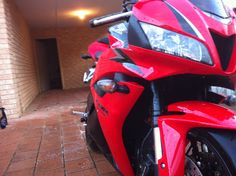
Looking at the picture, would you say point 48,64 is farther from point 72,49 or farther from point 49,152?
point 49,152

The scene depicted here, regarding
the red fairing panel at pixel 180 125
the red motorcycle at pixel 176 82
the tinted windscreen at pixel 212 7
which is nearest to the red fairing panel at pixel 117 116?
the red motorcycle at pixel 176 82

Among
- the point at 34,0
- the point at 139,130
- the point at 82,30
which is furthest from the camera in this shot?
the point at 82,30

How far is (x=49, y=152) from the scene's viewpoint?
9.59ft

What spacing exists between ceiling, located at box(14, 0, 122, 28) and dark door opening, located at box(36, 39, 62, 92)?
6.67ft

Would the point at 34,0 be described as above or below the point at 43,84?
above

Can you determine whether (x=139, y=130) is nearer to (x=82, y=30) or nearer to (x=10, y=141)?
(x=10, y=141)

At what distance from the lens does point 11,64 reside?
516 centimetres

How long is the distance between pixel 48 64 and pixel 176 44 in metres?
13.3

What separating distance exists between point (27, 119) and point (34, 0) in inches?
142

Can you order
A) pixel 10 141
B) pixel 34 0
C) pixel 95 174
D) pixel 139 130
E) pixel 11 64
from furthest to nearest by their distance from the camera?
1. pixel 34 0
2. pixel 11 64
3. pixel 10 141
4. pixel 95 174
5. pixel 139 130

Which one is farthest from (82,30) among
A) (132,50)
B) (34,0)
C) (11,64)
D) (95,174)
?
(132,50)

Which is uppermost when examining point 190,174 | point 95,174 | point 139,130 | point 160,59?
point 160,59

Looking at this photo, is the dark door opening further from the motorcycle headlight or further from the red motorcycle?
the motorcycle headlight

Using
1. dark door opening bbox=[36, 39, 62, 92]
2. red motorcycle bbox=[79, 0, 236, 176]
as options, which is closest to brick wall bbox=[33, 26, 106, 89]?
dark door opening bbox=[36, 39, 62, 92]
